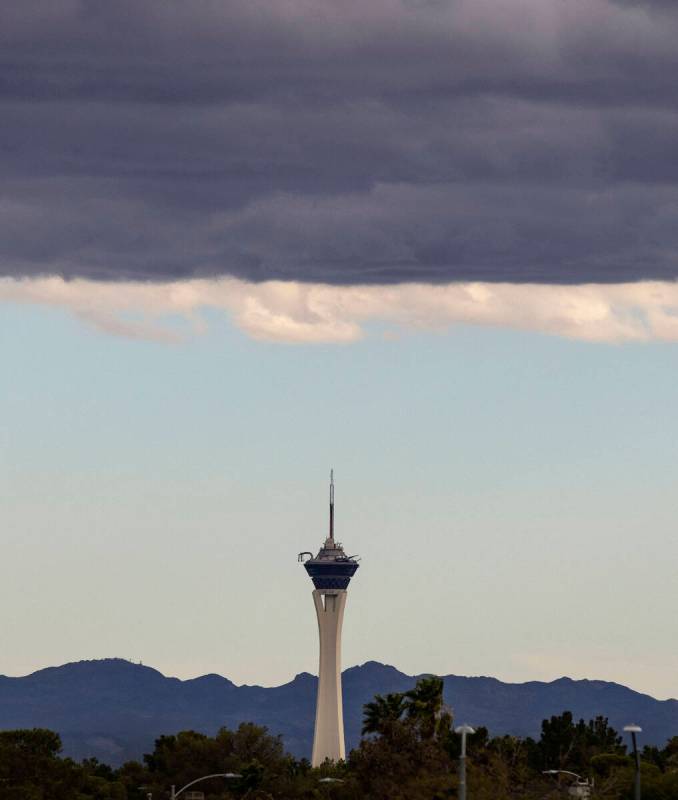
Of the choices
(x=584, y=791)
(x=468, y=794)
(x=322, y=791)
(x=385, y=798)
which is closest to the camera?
(x=468, y=794)

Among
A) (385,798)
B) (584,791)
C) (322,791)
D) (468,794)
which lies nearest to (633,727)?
(468,794)

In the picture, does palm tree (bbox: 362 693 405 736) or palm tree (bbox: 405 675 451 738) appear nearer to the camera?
palm tree (bbox: 405 675 451 738)

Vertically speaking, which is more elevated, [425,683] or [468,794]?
[425,683]

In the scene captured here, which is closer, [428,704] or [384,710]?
[428,704]

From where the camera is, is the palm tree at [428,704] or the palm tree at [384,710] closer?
the palm tree at [428,704]

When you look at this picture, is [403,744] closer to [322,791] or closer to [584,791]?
[584,791]

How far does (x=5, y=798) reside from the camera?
198m

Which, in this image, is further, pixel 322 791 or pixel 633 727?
pixel 322 791

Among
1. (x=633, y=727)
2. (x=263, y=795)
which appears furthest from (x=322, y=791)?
(x=633, y=727)

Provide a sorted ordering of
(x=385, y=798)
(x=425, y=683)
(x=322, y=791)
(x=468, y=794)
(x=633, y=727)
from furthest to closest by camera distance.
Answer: (x=322, y=791) < (x=425, y=683) < (x=385, y=798) < (x=468, y=794) < (x=633, y=727)

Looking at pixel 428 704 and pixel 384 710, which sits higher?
pixel 384 710

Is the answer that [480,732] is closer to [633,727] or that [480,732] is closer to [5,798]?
[5,798]

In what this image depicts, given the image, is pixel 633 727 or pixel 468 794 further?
pixel 468 794

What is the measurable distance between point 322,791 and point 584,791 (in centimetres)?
3599
